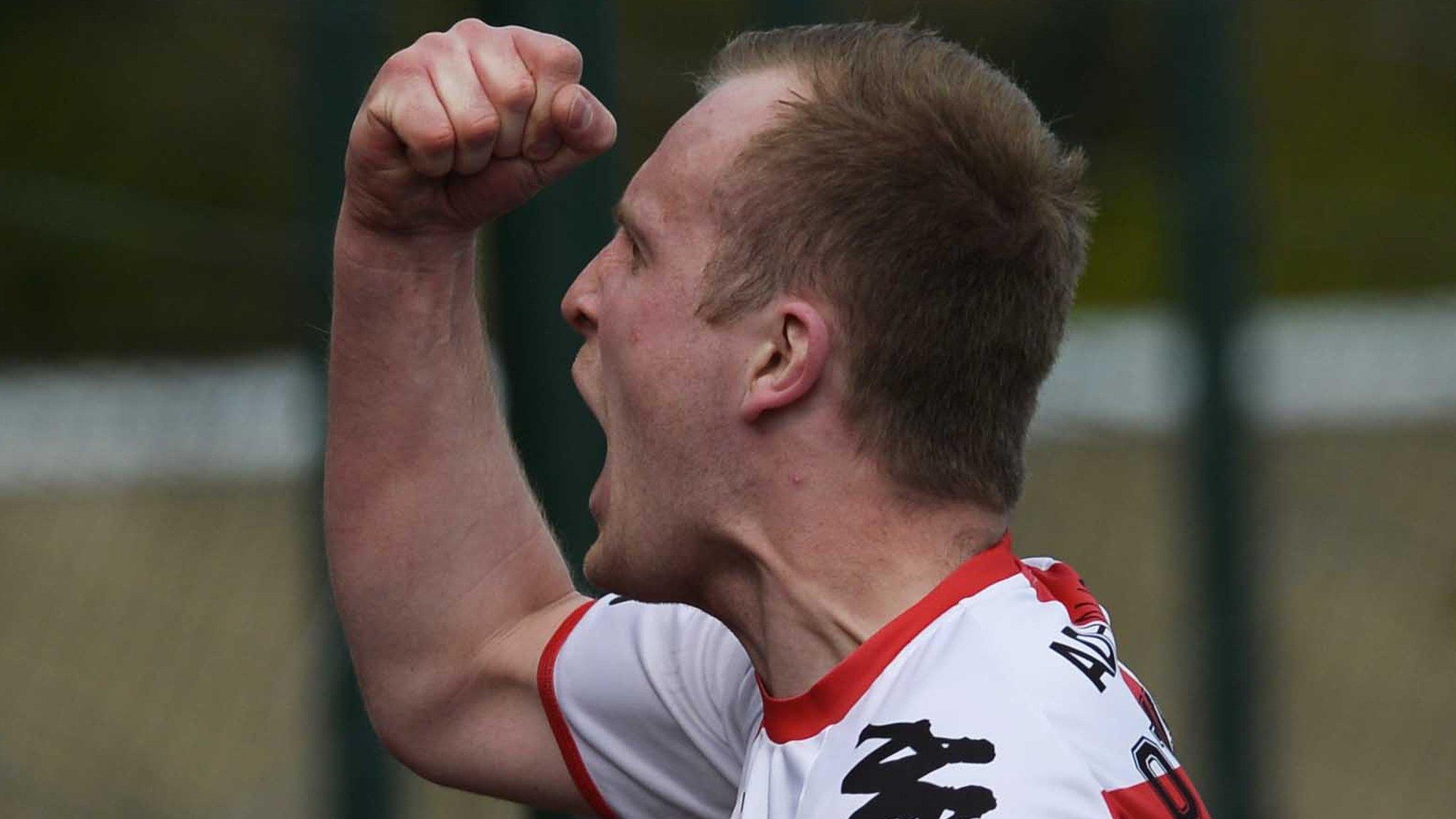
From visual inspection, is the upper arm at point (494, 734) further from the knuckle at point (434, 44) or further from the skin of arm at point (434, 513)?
the knuckle at point (434, 44)

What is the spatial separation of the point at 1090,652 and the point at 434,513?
76 centimetres

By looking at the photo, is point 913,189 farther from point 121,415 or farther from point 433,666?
point 121,415

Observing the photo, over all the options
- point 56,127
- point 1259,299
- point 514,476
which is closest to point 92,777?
point 56,127

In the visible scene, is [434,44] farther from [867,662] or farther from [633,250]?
[867,662]

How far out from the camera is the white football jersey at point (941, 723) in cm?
147

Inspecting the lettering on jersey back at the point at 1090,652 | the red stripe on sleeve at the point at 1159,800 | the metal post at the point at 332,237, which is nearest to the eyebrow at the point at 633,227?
the lettering on jersey back at the point at 1090,652

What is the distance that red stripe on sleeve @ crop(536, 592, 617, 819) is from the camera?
6.68 ft

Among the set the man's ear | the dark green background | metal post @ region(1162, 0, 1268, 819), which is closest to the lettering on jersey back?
the man's ear

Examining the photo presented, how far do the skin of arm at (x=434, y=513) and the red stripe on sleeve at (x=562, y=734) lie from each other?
0.02 metres

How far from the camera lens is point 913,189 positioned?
1.67m

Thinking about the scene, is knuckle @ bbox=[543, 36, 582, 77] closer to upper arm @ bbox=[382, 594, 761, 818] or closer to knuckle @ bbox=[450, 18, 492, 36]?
knuckle @ bbox=[450, 18, 492, 36]

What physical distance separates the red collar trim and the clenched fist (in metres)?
0.51

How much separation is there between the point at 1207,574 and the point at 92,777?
2.10m

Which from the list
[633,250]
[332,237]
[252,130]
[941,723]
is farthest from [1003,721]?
[252,130]
